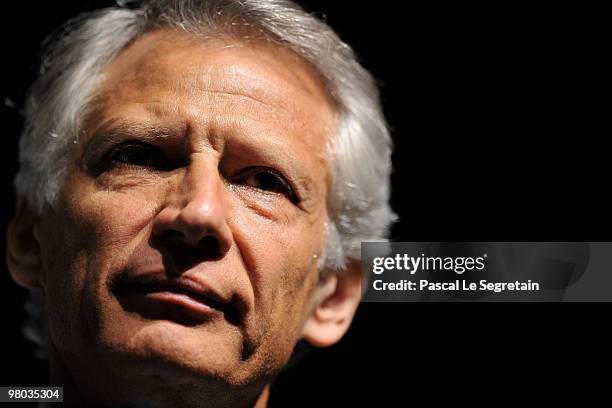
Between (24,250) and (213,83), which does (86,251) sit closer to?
(24,250)

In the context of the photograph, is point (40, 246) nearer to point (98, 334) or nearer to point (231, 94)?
point (98, 334)

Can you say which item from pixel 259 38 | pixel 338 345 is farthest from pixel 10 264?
pixel 338 345

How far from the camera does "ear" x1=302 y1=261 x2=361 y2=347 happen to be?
1911 millimetres

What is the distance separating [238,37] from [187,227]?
0.59 meters

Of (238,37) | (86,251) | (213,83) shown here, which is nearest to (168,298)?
(86,251)

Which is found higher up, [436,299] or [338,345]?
[436,299]

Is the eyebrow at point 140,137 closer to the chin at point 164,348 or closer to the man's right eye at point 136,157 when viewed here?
the man's right eye at point 136,157

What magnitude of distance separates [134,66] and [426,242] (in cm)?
98

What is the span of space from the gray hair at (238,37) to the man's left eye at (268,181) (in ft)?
0.54

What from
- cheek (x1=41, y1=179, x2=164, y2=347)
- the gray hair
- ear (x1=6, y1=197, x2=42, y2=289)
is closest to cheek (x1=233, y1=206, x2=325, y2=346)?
the gray hair

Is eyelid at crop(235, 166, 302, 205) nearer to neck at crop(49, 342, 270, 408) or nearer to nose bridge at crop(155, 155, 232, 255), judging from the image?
nose bridge at crop(155, 155, 232, 255)

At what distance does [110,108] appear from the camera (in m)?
1.73

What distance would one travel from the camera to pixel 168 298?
1.47m

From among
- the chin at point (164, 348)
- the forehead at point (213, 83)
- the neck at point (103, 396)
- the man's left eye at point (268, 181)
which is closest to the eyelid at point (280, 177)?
the man's left eye at point (268, 181)
